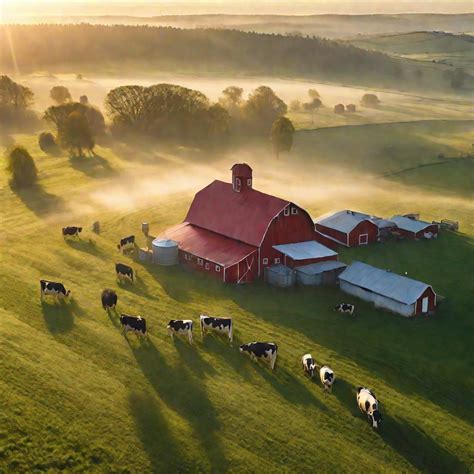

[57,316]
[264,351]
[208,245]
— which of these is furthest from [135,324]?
[208,245]

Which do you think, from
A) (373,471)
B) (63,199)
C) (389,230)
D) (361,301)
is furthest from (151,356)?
(63,199)

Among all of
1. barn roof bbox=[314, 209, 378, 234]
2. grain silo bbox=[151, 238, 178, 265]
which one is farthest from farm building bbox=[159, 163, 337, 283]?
barn roof bbox=[314, 209, 378, 234]

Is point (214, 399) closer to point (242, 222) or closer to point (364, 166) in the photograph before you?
point (242, 222)

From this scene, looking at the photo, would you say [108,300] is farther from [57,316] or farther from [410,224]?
[410,224]

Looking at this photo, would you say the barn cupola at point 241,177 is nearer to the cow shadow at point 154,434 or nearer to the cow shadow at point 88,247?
the cow shadow at point 88,247

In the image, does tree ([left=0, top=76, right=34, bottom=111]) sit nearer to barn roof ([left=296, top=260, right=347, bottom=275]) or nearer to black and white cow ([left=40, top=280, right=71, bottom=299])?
black and white cow ([left=40, top=280, right=71, bottom=299])

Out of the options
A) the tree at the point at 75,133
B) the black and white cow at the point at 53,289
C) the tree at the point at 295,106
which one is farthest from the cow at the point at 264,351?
the tree at the point at 295,106

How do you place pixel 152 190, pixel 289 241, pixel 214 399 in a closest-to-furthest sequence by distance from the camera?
pixel 214 399 < pixel 289 241 < pixel 152 190
